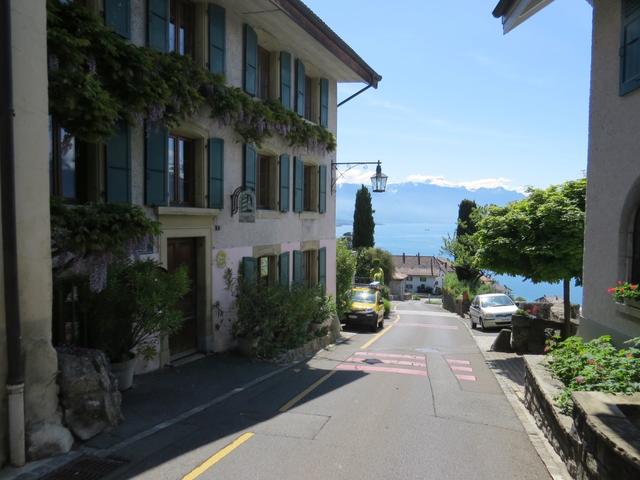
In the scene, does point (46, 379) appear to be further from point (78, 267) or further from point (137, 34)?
point (137, 34)

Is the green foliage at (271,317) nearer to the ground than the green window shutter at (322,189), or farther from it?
nearer to the ground

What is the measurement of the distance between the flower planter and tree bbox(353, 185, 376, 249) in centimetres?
4145

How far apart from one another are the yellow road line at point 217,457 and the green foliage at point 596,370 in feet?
12.2

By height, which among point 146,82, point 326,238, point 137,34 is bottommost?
point 326,238

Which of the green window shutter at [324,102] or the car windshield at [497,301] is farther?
the car windshield at [497,301]

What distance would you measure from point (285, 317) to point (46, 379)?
6759 millimetres

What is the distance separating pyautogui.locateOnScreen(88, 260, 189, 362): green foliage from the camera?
7.17 m

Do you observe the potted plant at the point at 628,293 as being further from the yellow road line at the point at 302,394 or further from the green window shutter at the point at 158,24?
the green window shutter at the point at 158,24

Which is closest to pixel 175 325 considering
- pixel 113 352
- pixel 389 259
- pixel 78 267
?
pixel 113 352

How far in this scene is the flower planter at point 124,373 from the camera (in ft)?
24.4

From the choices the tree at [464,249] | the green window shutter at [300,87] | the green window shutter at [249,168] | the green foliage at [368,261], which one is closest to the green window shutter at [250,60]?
the green window shutter at [249,168]

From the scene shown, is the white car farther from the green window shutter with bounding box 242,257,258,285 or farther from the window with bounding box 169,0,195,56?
the window with bounding box 169,0,195,56

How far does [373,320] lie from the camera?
21.6 metres

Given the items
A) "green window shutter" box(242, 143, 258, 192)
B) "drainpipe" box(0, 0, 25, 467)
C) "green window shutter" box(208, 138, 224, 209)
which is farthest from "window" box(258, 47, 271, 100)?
"drainpipe" box(0, 0, 25, 467)
